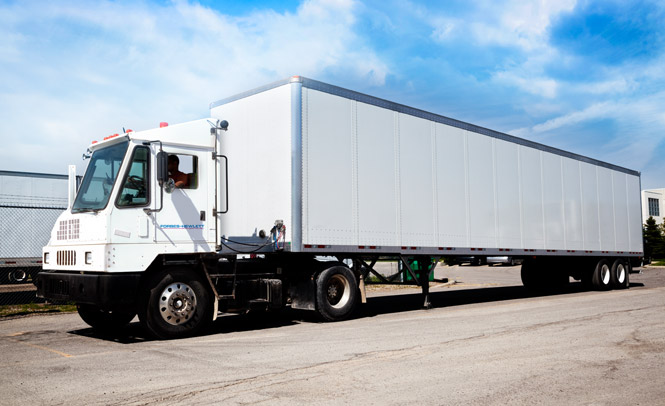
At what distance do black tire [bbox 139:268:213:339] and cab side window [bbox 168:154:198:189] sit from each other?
1.33 m

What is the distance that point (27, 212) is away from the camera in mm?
17594

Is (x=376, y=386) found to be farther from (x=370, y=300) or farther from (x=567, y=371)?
(x=370, y=300)

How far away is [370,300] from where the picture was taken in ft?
51.6

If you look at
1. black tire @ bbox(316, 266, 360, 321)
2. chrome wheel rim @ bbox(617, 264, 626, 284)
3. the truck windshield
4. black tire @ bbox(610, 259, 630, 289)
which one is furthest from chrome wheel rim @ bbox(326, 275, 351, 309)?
chrome wheel rim @ bbox(617, 264, 626, 284)

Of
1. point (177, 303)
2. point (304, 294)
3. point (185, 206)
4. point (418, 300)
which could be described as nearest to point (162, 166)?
point (185, 206)

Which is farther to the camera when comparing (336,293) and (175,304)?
(336,293)

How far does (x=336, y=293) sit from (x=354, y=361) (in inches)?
167

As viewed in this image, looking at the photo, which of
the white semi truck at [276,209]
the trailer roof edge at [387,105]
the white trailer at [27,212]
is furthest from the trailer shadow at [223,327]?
the white trailer at [27,212]

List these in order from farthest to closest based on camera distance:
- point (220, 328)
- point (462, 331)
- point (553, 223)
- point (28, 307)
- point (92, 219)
Result: point (553, 223)
point (28, 307)
point (220, 328)
point (462, 331)
point (92, 219)

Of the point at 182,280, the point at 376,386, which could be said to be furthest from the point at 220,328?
the point at 376,386

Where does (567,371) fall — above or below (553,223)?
below

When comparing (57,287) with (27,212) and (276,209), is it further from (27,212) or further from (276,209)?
(27,212)

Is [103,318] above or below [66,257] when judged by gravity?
below

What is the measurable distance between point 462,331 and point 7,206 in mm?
13540
